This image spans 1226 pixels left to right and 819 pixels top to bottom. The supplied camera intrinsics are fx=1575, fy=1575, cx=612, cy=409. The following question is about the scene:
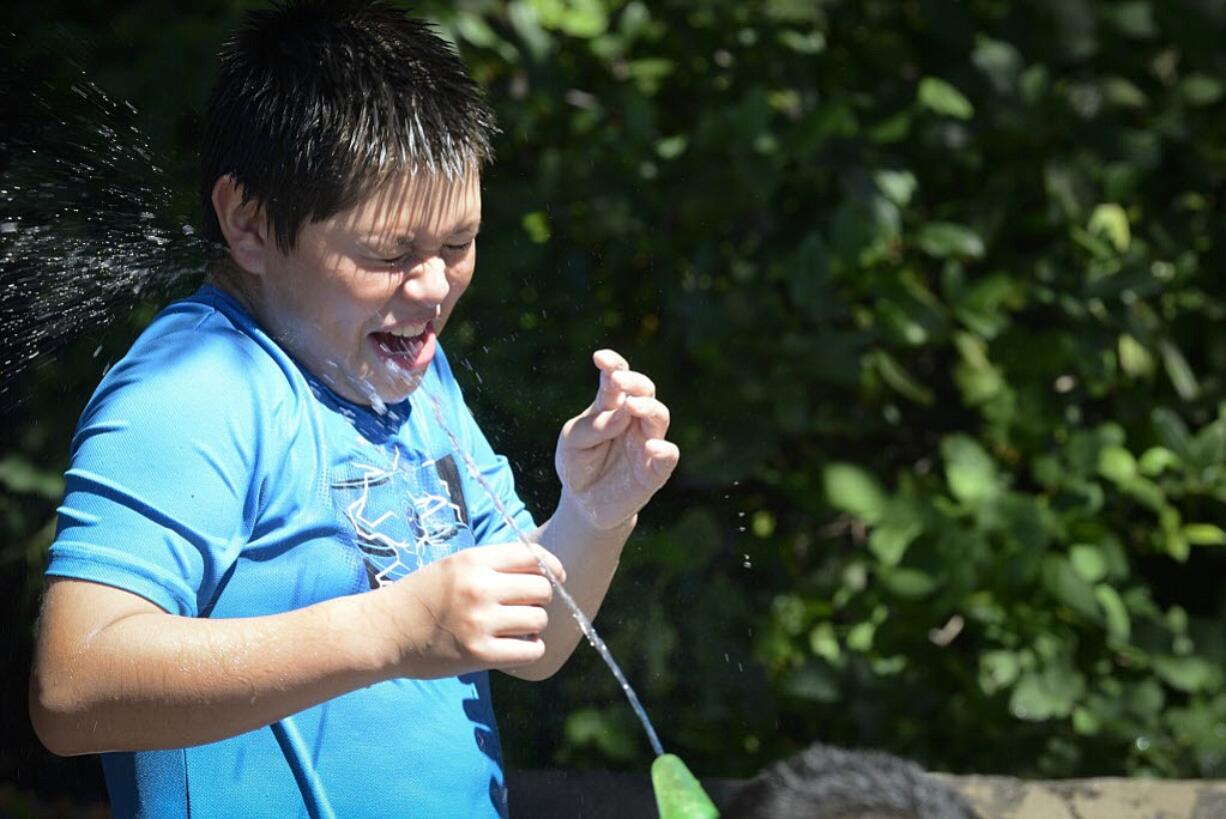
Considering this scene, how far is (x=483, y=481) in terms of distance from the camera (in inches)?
47.9

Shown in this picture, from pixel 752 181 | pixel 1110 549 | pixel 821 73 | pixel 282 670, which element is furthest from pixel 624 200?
pixel 282 670

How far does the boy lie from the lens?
0.93 metres

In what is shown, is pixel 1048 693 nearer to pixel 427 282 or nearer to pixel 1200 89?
pixel 1200 89

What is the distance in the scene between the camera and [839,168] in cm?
230

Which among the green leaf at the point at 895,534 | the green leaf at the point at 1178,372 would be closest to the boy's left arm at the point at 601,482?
the green leaf at the point at 895,534

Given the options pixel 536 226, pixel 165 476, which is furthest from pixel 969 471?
pixel 165 476

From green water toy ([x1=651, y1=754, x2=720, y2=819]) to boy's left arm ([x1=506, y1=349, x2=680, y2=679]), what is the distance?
0.30 metres

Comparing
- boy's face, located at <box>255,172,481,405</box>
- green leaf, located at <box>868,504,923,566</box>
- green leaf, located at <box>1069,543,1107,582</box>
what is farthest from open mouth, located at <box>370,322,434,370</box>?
green leaf, located at <box>1069,543,1107,582</box>

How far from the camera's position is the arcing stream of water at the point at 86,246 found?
118 cm

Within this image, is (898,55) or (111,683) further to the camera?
(898,55)

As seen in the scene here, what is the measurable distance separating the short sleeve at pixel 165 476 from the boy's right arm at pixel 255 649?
21 mm

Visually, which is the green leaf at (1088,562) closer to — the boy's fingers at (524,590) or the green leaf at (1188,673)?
the green leaf at (1188,673)

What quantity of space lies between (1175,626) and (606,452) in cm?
145

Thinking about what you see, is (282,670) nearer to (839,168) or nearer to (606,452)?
(606,452)
